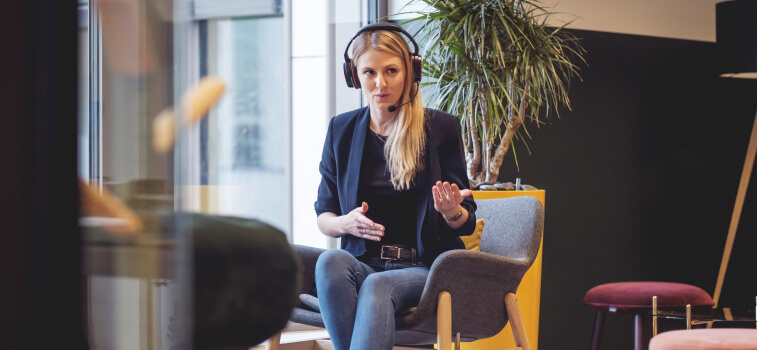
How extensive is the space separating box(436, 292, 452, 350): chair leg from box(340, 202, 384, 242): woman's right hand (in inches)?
9.0

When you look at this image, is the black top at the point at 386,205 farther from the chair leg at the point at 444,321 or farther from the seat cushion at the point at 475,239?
the seat cushion at the point at 475,239

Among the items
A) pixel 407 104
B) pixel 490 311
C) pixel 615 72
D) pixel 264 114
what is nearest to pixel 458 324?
pixel 490 311

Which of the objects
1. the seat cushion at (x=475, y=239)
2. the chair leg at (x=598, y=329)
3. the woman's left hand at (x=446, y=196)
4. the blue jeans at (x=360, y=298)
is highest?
the woman's left hand at (x=446, y=196)

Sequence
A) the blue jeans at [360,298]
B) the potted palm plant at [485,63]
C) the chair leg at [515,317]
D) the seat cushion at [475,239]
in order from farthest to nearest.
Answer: the potted palm plant at [485,63], the seat cushion at [475,239], the chair leg at [515,317], the blue jeans at [360,298]

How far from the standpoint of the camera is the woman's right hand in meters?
1.79

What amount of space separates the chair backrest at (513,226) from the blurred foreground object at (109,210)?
1738 mm

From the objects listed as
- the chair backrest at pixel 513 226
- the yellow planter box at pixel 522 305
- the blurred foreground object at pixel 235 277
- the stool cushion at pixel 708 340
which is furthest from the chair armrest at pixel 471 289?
the blurred foreground object at pixel 235 277

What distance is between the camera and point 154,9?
0.32m

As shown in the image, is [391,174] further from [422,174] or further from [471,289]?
[471,289]

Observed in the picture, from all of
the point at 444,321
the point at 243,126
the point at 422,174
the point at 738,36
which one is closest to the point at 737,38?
the point at 738,36

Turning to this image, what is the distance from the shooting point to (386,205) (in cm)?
200

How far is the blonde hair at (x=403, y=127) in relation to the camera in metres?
1.97

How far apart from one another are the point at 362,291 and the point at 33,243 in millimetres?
1438

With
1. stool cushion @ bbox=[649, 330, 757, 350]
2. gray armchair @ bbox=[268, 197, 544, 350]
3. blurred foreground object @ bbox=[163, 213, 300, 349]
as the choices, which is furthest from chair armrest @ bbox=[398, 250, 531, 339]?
blurred foreground object @ bbox=[163, 213, 300, 349]
